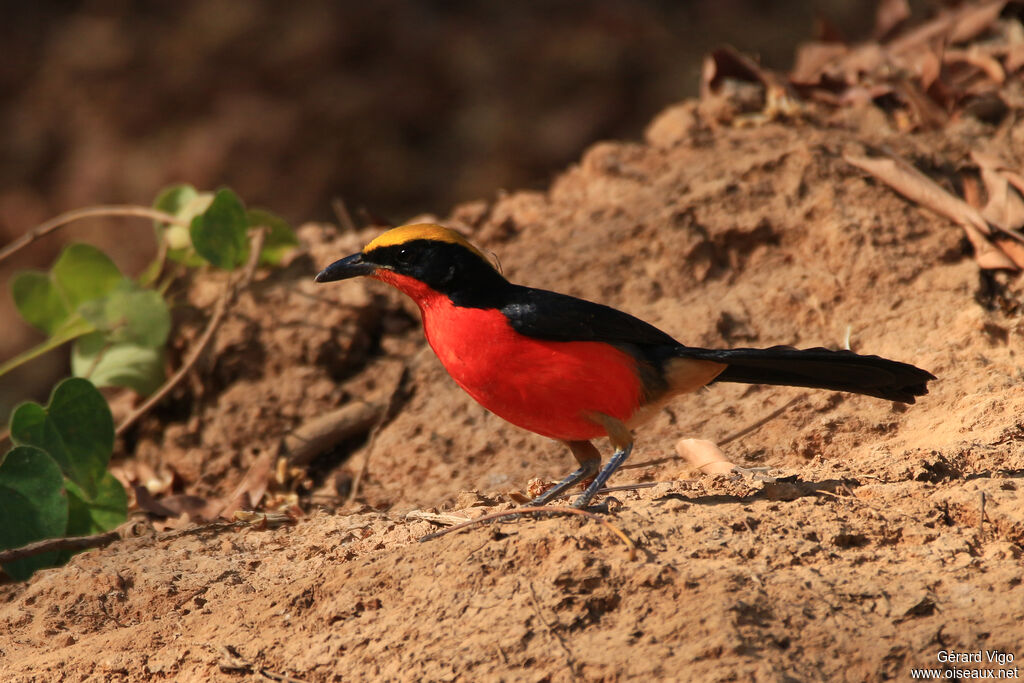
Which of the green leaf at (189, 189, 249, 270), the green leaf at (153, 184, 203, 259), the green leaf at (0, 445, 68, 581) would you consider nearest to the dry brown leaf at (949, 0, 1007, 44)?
the green leaf at (189, 189, 249, 270)

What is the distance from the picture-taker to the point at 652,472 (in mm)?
4527

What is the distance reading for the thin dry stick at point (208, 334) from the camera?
5.52m

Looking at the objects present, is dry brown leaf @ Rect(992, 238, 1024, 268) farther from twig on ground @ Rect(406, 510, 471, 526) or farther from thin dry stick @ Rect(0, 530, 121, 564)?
thin dry stick @ Rect(0, 530, 121, 564)

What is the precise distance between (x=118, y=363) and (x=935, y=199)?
437 cm

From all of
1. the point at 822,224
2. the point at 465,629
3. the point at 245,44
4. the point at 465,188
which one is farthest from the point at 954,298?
the point at 245,44

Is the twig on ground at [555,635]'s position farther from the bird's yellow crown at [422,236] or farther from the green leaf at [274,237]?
the green leaf at [274,237]

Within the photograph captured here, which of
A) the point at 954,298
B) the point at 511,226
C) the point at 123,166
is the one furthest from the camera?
the point at 123,166

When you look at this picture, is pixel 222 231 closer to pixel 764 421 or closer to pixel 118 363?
pixel 118 363

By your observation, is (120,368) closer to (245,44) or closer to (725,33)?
(245,44)

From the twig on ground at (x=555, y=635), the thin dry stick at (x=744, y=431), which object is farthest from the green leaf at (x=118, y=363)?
the twig on ground at (x=555, y=635)

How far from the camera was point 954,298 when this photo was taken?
483 cm

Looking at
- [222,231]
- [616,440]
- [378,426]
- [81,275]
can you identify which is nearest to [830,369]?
[616,440]

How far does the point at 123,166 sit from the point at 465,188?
11.2ft

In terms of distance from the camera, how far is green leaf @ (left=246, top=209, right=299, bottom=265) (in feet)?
18.9
